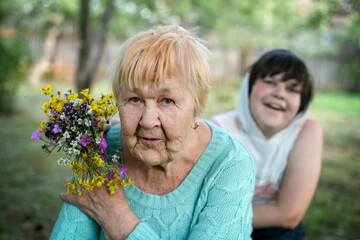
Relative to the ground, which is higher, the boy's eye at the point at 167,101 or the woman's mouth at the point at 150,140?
the boy's eye at the point at 167,101

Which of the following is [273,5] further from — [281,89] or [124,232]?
[124,232]

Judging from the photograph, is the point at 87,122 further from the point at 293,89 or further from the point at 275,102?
the point at 293,89

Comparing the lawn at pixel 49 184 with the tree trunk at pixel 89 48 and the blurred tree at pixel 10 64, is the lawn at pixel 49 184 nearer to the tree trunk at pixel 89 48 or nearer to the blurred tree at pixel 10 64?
the blurred tree at pixel 10 64

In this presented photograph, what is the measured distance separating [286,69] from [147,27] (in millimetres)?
1250

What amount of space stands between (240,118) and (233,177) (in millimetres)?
1088

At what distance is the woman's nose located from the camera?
1590mm

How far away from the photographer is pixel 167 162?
1771 millimetres

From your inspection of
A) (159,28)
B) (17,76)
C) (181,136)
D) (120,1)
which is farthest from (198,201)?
(17,76)

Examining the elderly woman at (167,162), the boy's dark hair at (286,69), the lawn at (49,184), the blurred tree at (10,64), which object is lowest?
the lawn at (49,184)

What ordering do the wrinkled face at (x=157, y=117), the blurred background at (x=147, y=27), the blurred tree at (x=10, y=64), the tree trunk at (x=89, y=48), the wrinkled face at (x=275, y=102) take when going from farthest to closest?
1. the blurred tree at (x=10, y=64)
2. the tree trunk at (x=89, y=48)
3. the blurred background at (x=147, y=27)
4. the wrinkled face at (x=275, y=102)
5. the wrinkled face at (x=157, y=117)

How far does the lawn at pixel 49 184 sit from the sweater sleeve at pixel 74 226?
81 centimetres

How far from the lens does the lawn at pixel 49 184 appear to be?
421cm

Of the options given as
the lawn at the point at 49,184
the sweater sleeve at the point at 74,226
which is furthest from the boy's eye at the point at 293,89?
the sweater sleeve at the point at 74,226

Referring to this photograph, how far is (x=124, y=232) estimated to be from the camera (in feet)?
5.62
